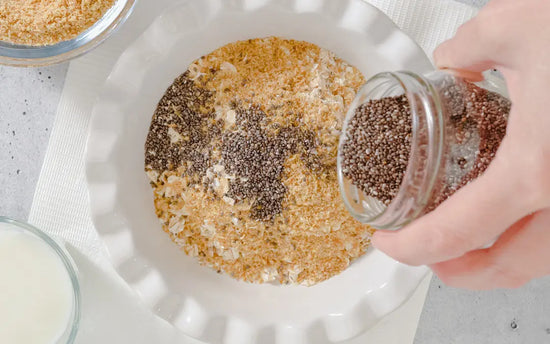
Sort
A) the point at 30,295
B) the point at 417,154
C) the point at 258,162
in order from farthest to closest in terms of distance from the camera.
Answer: the point at 30,295
the point at 258,162
the point at 417,154

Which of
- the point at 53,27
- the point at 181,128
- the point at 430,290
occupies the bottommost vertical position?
the point at 430,290

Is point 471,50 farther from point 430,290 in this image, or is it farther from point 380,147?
point 430,290

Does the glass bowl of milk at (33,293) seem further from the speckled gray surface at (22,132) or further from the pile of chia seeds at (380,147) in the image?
the pile of chia seeds at (380,147)

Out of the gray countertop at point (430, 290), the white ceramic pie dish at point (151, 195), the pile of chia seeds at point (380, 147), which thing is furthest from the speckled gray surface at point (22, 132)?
the pile of chia seeds at point (380, 147)

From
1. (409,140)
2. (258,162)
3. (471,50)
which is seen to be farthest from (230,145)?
(471,50)

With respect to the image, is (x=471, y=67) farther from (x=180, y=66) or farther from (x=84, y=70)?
(x=84, y=70)

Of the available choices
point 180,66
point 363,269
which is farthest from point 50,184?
point 363,269
